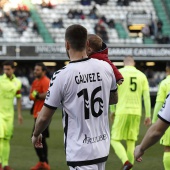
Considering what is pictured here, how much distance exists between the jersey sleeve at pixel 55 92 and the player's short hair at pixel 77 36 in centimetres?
28

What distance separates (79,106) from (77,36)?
23.3 inches

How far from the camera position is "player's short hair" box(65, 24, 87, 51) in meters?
4.86

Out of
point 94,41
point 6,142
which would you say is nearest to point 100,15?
point 6,142

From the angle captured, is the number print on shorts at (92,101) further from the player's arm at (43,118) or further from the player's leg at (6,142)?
the player's leg at (6,142)

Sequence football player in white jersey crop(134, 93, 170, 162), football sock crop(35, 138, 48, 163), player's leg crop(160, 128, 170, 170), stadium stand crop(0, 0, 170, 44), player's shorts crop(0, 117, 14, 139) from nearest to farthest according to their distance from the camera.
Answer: football player in white jersey crop(134, 93, 170, 162) → player's leg crop(160, 128, 170, 170) → player's shorts crop(0, 117, 14, 139) → football sock crop(35, 138, 48, 163) → stadium stand crop(0, 0, 170, 44)

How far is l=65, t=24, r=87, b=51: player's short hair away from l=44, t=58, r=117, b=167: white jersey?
14cm

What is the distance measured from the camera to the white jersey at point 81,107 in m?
→ 4.96

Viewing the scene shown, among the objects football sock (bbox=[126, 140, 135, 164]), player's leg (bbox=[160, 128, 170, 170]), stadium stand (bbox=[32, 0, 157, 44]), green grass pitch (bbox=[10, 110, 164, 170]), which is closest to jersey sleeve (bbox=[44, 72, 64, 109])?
player's leg (bbox=[160, 128, 170, 170])

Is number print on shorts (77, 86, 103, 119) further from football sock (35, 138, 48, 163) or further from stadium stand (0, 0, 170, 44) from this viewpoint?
stadium stand (0, 0, 170, 44)

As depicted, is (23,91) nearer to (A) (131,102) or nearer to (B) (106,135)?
(A) (131,102)

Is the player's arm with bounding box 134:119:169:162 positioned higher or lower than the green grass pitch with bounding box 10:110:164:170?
higher

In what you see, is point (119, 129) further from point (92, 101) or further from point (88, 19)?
point (88, 19)

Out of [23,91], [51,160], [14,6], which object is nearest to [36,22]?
[14,6]

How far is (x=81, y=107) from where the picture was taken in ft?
16.5
